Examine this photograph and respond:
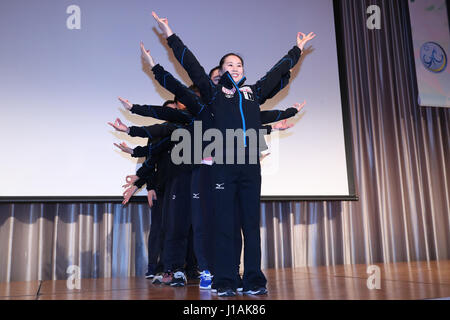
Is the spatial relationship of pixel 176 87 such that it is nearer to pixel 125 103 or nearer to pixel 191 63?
pixel 191 63

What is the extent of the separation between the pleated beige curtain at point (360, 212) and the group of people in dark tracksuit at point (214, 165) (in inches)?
33.2

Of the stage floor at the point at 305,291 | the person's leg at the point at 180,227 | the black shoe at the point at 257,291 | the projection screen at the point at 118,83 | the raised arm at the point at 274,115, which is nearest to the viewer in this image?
the stage floor at the point at 305,291

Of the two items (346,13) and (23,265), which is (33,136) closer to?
(23,265)

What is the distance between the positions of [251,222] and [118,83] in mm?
2145

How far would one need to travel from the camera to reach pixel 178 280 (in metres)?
Answer: 2.43

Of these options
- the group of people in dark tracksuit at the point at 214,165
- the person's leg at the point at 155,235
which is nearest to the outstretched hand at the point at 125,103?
the group of people in dark tracksuit at the point at 214,165

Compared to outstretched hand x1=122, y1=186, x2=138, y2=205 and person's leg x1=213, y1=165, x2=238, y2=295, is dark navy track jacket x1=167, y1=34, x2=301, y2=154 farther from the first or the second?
outstretched hand x1=122, y1=186, x2=138, y2=205

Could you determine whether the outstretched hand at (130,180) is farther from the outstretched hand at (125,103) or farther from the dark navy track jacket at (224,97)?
the dark navy track jacket at (224,97)

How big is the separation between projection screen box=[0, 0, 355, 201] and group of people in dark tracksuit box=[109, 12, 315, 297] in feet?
2.85

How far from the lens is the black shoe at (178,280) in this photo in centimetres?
242

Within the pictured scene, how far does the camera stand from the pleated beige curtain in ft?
11.0
